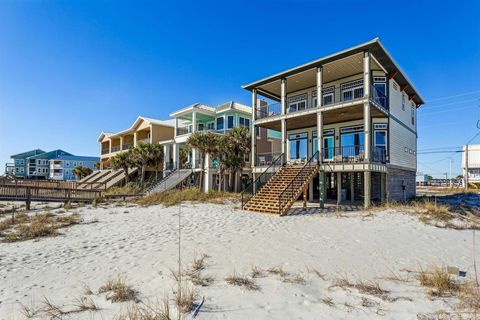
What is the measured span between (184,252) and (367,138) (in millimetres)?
12906

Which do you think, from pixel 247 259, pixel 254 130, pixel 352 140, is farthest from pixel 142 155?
pixel 247 259

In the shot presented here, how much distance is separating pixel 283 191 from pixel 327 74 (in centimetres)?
1035

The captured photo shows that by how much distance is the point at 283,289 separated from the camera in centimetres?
489

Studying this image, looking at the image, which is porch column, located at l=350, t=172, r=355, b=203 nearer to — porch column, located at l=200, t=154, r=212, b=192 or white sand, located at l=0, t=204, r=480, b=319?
white sand, located at l=0, t=204, r=480, b=319

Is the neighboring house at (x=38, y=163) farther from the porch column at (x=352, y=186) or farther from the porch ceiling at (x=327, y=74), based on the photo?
the porch column at (x=352, y=186)

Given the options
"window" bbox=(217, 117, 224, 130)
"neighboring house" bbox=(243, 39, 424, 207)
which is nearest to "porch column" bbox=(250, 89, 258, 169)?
"neighboring house" bbox=(243, 39, 424, 207)

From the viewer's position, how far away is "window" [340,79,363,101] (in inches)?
735

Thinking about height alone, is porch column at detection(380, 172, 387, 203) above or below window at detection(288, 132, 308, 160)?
below

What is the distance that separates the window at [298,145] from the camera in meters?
22.2

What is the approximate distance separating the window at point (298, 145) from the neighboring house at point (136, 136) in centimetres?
2203

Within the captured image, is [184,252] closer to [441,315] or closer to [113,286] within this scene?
[113,286]

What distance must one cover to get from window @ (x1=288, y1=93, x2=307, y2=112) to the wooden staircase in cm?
679

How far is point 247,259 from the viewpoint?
6629mm

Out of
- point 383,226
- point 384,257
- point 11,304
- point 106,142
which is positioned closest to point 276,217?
point 383,226
